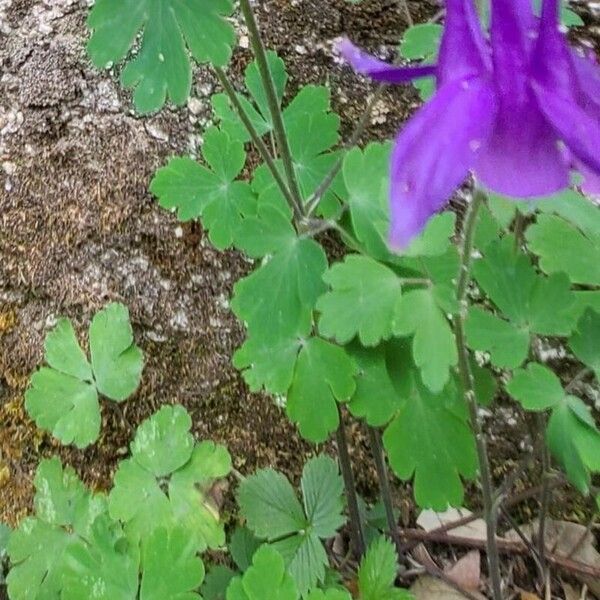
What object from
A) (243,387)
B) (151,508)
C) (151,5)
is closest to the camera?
(151,5)

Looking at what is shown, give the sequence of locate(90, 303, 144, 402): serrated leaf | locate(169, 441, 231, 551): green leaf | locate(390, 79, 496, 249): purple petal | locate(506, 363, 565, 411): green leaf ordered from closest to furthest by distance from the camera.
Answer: locate(390, 79, 496, 249): purple petal → locate(506, 363, 565, 411): green leaf → locate(169, 441, 231, 551): green leaf → locate(90, 303, 144, 402): serrated leaf

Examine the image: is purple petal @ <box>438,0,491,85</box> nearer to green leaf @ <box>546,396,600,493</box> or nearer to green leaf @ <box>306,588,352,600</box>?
green leaf @ <box>546,396,600,493</box>

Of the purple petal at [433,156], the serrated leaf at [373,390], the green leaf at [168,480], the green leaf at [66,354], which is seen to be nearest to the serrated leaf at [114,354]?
the green leaf at [66,354]

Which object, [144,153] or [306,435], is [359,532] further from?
[144,153]

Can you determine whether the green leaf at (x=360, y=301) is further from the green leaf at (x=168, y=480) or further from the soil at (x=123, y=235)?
the soil at (x=123, y=235)

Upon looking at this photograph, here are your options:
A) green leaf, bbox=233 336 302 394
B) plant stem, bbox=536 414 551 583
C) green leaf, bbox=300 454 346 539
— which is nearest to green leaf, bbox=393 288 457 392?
green leaf, bbox=233 336 302 394

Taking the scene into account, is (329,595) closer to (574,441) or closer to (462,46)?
(574,441)

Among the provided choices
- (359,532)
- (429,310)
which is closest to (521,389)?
(429,310)
